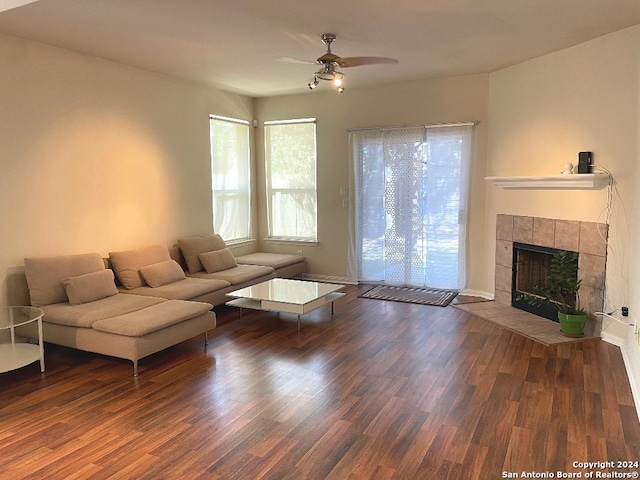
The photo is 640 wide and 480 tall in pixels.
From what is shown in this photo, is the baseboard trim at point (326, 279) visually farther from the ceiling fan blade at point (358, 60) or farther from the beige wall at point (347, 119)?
the ceiling fan blade at point (358, 60)

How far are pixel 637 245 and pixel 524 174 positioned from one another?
1.80 m

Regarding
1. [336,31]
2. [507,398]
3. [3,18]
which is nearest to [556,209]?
[507,398]

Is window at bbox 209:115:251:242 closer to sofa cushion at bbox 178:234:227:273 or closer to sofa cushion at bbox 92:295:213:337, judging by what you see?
sofa cushion at bbox 178:234:227:273

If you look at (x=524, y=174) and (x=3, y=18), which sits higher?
(x=3, y=18)

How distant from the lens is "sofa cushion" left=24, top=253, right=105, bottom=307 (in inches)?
158

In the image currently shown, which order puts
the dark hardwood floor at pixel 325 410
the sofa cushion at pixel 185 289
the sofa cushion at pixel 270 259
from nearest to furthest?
1. the dark hardwood floor at pixel 325 410
2. the sofa cushion at pixel 185 289
3. the sofa cushion at pixel 270 259

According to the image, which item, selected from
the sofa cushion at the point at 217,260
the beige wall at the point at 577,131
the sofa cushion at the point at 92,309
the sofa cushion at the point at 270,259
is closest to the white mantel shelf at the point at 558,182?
the beige wall at the point at 577,131

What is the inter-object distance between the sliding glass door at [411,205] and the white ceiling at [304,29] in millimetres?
1065

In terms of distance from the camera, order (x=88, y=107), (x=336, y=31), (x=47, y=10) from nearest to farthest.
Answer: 1. (x=47, y=10)
2. (x=336, y=31)
3. (x=88, y=107)

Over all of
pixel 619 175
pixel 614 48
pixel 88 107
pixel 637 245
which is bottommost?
pixel 637 245

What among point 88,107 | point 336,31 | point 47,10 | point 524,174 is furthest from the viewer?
point 524,174

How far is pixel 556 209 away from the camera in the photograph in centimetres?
470

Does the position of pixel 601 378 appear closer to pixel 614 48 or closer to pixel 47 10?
pixel 614 48

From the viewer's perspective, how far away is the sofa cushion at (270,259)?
6238mm
